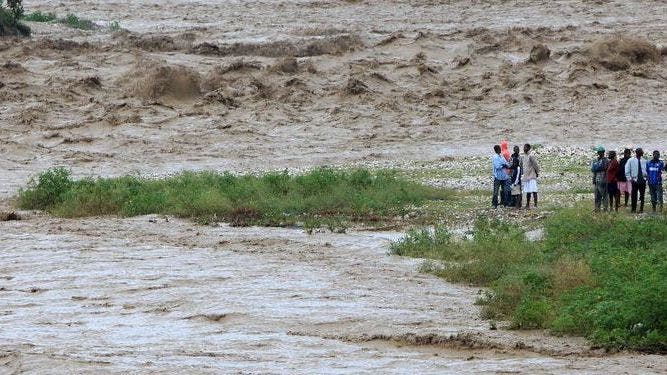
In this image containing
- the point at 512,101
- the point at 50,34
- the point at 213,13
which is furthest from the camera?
the point at 213,13

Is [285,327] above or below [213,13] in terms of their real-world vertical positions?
below

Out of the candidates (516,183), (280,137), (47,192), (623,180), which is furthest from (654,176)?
(280,137)

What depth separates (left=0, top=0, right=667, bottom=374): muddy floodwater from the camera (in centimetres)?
1271

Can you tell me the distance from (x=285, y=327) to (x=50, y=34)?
86.5 feet

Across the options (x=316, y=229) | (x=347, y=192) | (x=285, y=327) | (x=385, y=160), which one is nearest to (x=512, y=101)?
(x=385, y=160)

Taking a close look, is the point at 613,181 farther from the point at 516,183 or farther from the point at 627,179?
the point at 516,183

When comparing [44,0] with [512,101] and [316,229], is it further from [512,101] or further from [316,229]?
[316,229]

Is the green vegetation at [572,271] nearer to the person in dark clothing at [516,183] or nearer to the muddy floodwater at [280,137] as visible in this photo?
the muddy floodwater at [280,137]

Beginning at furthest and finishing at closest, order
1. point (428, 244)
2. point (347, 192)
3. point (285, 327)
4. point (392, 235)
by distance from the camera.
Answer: point (347, 192) < point (392, 235) < point (428, 244) < point (285, 327)

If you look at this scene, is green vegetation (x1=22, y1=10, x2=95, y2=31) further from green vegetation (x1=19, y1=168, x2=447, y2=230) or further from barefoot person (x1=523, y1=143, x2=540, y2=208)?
barefoot person (x1=523, y1=143, x2=540, y2=208)

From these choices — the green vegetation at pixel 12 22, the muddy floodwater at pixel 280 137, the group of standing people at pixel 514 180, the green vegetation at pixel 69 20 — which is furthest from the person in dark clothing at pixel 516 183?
the green vegetation at pixel 69 20

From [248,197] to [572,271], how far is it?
8400mm

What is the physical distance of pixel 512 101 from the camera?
30.8m

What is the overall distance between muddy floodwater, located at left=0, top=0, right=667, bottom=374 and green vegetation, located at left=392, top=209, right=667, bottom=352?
281 millimetres
